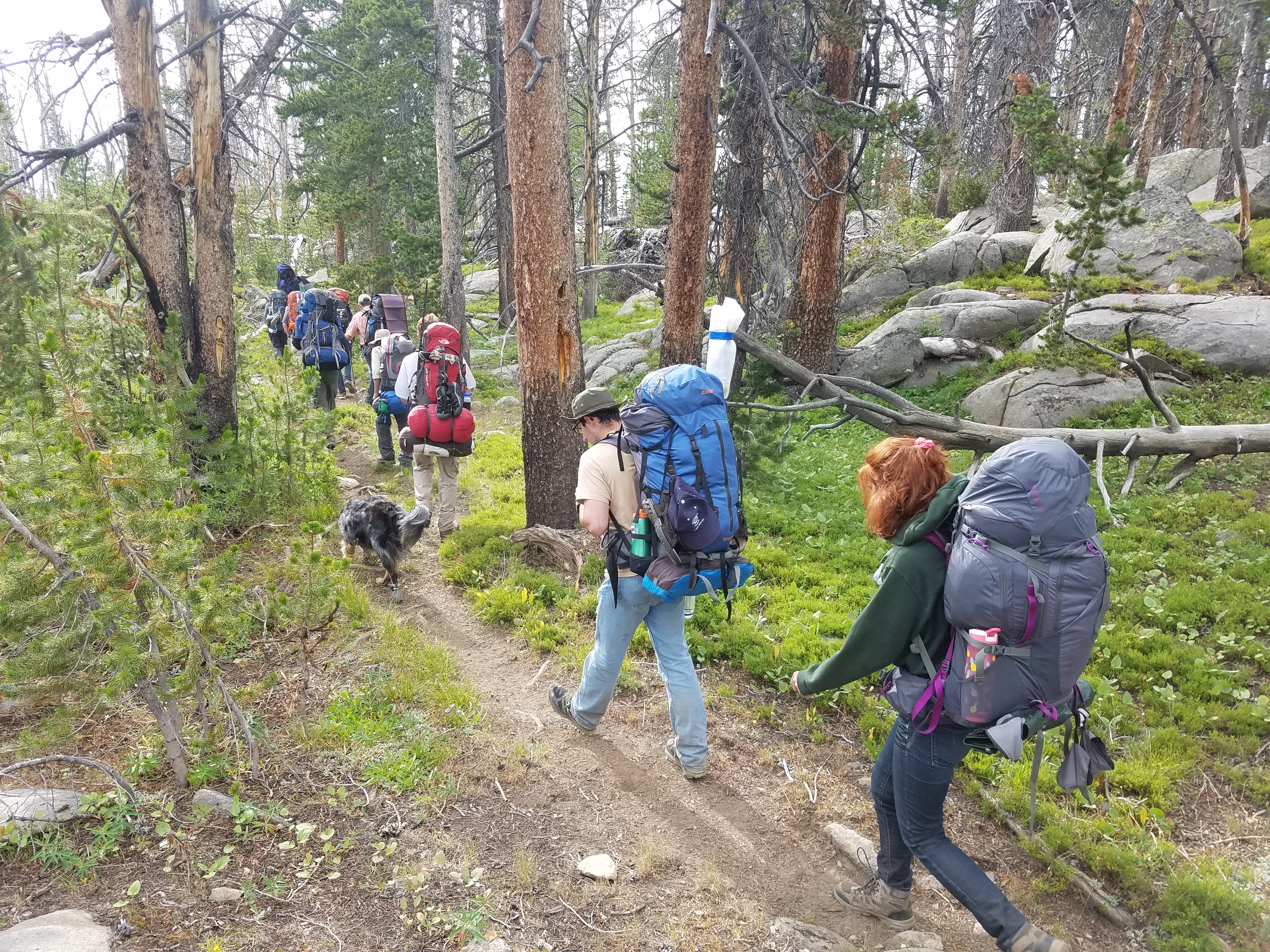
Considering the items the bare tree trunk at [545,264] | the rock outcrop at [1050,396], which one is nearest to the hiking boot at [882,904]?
the bare tree trunk at [545,264]

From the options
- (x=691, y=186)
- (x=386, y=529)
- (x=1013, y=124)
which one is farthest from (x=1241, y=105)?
(x=386, y=529)

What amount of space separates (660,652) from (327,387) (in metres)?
9.44

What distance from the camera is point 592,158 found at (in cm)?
1870

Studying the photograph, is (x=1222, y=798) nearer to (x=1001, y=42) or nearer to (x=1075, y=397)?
(x=1075, y=397)

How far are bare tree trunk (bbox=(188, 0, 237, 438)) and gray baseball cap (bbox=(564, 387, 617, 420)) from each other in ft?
15.7

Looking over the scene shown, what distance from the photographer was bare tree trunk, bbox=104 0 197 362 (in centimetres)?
673

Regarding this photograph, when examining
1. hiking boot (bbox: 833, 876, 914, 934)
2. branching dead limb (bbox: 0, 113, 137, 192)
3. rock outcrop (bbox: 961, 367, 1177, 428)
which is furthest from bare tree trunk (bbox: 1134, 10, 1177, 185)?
branching dead limb (bbox: 0, 113, 137, 192)

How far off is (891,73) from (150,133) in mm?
10094

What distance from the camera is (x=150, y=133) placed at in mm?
6875

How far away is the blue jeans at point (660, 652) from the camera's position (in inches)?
155

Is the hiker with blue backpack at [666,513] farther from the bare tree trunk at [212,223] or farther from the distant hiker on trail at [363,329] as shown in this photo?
the distant hiker on trail at [363,329]

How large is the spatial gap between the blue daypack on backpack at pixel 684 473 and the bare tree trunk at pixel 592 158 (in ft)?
40.0

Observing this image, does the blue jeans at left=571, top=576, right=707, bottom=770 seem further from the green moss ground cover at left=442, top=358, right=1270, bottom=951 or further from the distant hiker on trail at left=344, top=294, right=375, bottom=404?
the distant hiker on trail at left=344, top=294, right=375, bottom=404

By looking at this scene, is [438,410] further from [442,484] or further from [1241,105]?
[1241,105]
